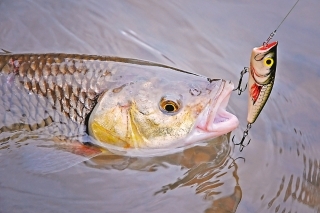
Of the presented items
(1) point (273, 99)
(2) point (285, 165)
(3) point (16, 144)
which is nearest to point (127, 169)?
(3) point (16, 144)

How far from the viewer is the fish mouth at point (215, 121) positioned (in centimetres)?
335

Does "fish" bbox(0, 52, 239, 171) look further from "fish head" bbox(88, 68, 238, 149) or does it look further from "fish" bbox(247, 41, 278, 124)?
"fish" bbox(247, 41, 278, 124)

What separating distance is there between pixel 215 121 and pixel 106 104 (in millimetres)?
715

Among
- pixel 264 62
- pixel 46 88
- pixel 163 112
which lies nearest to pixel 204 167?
pixel 163 112

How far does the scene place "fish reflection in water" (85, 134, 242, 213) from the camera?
3.44 metres

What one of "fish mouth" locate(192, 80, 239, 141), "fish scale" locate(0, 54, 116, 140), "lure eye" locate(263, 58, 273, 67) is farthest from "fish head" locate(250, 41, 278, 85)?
"fish scale" locate(0, 54, 116, 140)

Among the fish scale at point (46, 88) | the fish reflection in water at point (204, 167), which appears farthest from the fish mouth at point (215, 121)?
the fish scale at point (46, 88)

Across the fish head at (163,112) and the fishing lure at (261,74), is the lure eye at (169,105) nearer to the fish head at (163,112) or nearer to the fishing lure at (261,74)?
the fish head at (163,112)

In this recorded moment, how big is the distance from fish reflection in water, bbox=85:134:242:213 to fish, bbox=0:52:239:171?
0.33ft

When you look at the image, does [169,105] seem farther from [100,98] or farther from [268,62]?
[268,62]

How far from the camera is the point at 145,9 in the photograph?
5078mm

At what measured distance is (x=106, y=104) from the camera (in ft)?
11.4

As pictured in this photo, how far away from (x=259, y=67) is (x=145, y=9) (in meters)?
2.35

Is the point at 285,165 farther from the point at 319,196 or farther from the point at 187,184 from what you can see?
the point at 187,184
